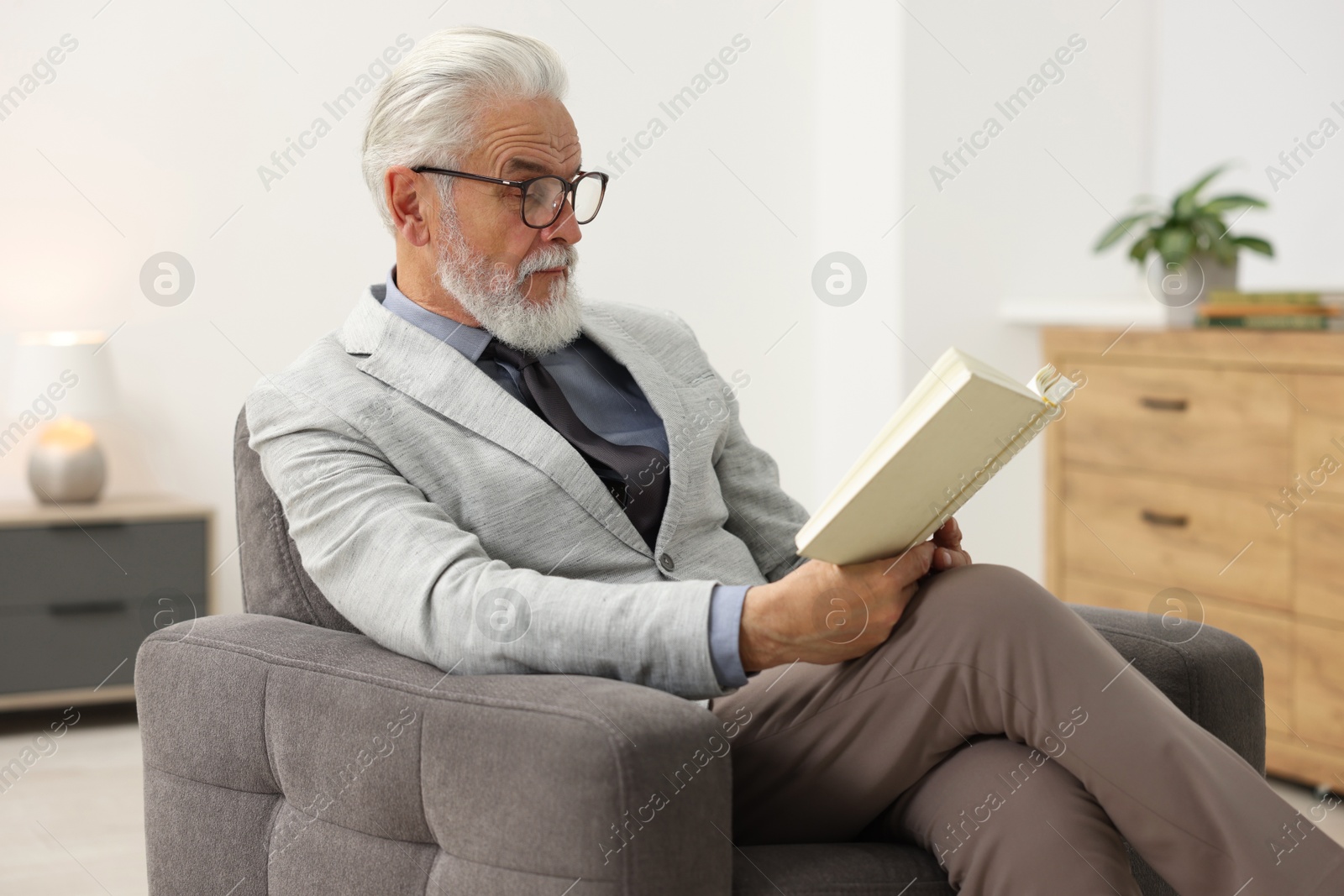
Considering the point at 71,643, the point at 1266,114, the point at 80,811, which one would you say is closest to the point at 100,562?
the point at 71,643

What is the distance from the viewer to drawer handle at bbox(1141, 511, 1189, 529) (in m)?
2.80

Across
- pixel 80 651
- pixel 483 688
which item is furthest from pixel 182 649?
pixel 80 651

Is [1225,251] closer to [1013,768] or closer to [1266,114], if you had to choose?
[1266,114]

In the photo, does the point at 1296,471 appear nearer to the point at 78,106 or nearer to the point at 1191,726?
the point at 1191,726

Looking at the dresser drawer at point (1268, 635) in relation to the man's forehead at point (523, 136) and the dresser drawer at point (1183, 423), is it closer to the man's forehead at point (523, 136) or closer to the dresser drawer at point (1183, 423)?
the dresser drawer at point (1183, 423)

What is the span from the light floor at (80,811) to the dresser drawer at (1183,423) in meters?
0.67

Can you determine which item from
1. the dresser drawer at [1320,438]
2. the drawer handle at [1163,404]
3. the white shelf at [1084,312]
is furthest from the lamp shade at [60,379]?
the dresser drawer at [1320,438]

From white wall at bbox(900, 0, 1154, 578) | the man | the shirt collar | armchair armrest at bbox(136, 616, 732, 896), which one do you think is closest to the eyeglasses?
the man

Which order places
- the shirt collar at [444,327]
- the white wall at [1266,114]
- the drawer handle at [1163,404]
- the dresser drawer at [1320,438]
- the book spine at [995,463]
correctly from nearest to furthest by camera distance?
1. the book spine at [995,463]
2. the shirt collar at [444,327]
3. the dresser drawer at [1320,438]
4. the drawer handle at [1163,404]
5. the white wall at [1266,114]

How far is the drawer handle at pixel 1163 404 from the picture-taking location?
277 centimetres

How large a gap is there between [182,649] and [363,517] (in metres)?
0.24

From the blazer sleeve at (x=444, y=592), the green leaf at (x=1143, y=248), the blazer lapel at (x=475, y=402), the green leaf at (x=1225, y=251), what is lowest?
the blazer sleeve at (x=444, y=592)

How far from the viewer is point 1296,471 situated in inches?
99.1

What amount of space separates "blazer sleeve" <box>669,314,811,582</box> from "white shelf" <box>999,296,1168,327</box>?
4.79 ft
